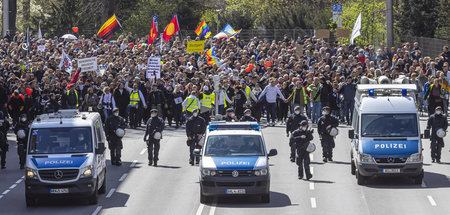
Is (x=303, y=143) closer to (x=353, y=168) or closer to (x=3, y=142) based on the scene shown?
(x=353, y=168)

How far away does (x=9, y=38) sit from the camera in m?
53.1

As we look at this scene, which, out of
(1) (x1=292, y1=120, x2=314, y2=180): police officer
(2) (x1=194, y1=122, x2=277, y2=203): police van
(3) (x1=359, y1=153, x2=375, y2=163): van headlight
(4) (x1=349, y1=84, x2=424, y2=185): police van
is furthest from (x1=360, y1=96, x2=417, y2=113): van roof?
(2) (x1=194, y1=122, x2=277, y2=203): police van

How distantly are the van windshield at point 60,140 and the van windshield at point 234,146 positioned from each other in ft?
9.83

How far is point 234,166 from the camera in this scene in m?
23.5

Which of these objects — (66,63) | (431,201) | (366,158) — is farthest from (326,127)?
(66,63)

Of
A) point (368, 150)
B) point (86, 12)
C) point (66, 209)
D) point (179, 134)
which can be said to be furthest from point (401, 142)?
point (86, 12)

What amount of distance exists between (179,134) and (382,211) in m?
14.2

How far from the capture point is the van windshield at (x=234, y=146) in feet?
79.3

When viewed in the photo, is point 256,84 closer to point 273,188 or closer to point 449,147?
point 449,147

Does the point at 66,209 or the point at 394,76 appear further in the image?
the point at 394,76

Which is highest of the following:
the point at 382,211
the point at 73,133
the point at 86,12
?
the point at 86,12

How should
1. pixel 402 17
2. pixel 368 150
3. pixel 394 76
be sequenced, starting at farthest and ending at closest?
pixel 402 17 < pixel 394 76 < pixel 368 150

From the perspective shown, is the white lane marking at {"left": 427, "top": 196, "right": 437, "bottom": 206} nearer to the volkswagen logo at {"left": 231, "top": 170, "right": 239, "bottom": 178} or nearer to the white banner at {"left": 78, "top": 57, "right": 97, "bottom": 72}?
the volkswagen logo at {"left": 231, "top": 170, "right": 239, "bottom": 178}

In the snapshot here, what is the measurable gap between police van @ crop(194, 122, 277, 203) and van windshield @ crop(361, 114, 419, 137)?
3.71m
